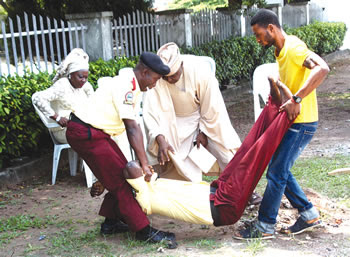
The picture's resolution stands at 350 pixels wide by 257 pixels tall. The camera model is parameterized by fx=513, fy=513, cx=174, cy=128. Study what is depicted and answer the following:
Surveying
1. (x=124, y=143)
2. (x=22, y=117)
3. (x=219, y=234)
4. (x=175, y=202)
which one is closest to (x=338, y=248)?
(x=219, y=234)

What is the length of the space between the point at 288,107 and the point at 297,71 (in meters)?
0.32

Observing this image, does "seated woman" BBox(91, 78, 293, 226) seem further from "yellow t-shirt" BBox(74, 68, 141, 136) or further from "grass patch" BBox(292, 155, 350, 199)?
"grass patch" BBox(292, 155, 350, 199)

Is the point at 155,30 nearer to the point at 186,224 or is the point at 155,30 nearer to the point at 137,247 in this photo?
the point at 186,224

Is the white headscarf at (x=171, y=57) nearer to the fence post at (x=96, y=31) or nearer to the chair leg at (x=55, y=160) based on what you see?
the chair leg at (x=55, y=160)

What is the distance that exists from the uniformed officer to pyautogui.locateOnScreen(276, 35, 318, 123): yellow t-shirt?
36.6 inches

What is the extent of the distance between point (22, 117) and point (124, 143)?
1419mm

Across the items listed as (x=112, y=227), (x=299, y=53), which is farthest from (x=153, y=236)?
(x=299, y=53)

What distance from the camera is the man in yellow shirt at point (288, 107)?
3887mm

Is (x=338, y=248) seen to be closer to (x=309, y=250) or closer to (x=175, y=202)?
(x=309, y=250)

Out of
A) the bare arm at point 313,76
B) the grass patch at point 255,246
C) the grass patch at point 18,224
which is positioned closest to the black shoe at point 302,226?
the grass patch at point 255,246

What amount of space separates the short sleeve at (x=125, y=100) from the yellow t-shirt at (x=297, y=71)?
1.21 metres

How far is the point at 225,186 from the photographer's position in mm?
4219

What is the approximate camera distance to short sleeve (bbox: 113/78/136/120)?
406 cm

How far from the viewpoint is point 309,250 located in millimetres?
4012
